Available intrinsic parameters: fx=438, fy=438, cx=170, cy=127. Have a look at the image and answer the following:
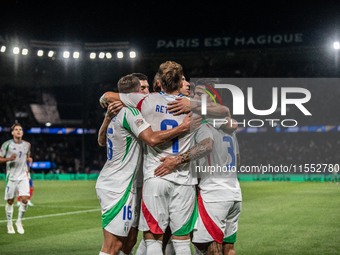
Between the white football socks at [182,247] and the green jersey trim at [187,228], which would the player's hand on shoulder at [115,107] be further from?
the white football socks at [182,247]

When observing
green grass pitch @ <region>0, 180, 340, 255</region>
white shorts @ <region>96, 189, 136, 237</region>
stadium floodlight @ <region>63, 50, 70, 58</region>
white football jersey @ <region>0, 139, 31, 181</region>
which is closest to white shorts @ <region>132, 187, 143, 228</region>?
white shorts @ <region>96, 189, 136, 237</region>

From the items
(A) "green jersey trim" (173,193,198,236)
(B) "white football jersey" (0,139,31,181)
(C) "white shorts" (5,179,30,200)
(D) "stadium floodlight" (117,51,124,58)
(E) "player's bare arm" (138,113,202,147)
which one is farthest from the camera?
(D) "stadium floodlight" (117,51,124,58)

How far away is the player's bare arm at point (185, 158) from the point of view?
3.89 meters

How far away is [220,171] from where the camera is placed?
4.32 meters

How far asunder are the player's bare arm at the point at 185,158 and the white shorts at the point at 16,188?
651 cm

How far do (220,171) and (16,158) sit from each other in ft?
22.7

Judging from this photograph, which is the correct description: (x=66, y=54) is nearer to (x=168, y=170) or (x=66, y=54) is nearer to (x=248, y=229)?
(x=248, y=229)

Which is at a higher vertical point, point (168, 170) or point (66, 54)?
point (66, 54)

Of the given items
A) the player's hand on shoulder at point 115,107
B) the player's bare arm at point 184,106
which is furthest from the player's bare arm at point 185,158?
the player's hand on shoulder at point 115,107

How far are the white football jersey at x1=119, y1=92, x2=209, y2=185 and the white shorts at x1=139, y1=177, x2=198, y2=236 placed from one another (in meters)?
0.07

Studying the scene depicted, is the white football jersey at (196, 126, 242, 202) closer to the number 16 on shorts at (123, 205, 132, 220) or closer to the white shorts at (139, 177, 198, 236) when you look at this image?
the white shorts at (139, 177, 198, 236)

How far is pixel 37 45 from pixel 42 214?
24376mm

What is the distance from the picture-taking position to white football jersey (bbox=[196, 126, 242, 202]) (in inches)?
169

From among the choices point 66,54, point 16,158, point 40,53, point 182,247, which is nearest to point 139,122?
point 182,247
